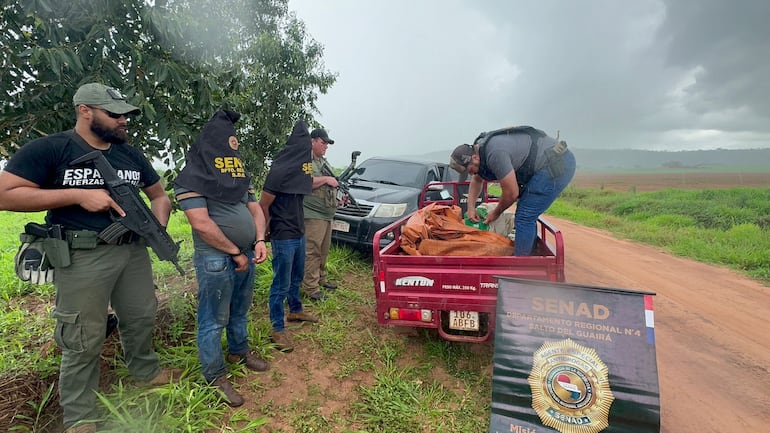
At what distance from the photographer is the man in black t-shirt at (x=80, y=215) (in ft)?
6.46

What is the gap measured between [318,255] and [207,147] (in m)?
1.88

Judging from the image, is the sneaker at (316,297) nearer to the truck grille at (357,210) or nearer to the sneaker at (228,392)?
the truck grille at (357,210)

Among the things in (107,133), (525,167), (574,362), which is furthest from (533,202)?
(107,133)

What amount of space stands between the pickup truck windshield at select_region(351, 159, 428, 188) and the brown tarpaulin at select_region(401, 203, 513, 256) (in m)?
2.69

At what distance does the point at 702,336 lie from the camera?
150 inches

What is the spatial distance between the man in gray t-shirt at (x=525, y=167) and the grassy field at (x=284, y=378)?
1.14 meters

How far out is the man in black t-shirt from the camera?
1.97 metres

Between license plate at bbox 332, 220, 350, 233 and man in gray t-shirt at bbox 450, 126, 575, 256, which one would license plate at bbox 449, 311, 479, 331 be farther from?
license plate at bbox 332, 220, 350, 233

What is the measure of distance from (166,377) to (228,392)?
1.67ft

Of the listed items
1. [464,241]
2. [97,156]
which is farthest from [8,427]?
[464,241]

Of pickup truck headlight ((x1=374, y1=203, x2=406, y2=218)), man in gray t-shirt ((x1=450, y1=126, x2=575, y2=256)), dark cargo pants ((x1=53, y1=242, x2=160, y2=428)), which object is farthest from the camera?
pickup truck headlight ((x1=374, y1=203, x2=406, y2=218))

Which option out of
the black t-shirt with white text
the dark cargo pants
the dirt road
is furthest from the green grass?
the black t-shirt with white text

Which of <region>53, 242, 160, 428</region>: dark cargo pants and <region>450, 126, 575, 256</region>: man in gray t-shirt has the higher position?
<region>450, 126, 575, 256</region>: man in gray t-shirt

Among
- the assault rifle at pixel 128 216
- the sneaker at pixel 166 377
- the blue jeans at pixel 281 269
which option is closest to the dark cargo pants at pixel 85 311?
the assault rifle at pixel 128 216
